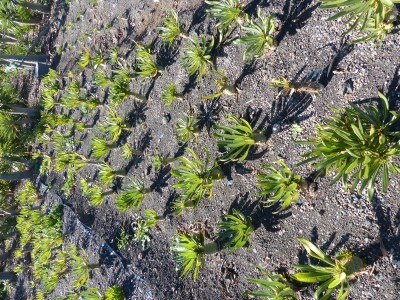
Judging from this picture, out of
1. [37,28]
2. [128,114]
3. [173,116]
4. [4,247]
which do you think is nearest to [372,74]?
[173,116]

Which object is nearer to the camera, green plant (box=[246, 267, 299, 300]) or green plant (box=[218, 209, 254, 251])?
green plant (box=[246, 267, 299, 300])

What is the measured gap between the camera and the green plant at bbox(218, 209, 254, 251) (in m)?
3.36

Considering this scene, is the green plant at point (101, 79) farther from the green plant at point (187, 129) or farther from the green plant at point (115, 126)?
the green plant at point (187, 129)

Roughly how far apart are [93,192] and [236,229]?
2389mm

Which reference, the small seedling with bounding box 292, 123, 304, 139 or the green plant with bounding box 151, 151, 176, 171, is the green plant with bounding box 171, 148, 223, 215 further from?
the small seedling with bounding box 292, 123, 304, 139

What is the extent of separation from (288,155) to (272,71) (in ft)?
2.57

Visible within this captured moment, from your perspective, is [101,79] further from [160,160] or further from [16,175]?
[16,175]

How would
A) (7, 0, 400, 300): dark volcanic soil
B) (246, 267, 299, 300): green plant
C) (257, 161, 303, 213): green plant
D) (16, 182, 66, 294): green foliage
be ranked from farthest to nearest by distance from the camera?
1. (16, 182, 66, 294): green foliage
2. (257, 161, 303, 213): green plant
3. (246, 267, 299, 300): green plant
4. (7, 0, 400, 300): dark volcanic soil

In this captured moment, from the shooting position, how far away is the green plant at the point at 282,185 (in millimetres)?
3104

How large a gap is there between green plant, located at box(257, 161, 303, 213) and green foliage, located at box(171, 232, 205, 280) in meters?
0.82

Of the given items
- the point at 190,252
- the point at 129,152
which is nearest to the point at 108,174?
the point at 129,152

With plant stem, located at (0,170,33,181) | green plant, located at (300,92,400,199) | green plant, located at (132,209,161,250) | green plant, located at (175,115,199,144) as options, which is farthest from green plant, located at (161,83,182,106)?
plant stem, located at (0,170,33,181)

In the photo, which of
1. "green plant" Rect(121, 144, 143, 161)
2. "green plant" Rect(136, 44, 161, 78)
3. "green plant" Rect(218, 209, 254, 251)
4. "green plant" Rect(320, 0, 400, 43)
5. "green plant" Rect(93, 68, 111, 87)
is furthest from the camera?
"green plant" Rect(93, 68, 111, 87)

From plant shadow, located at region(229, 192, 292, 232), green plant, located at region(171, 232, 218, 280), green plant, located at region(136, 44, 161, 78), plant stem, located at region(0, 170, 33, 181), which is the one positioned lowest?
plant stem, located at region(0, 170, 33, 181)
